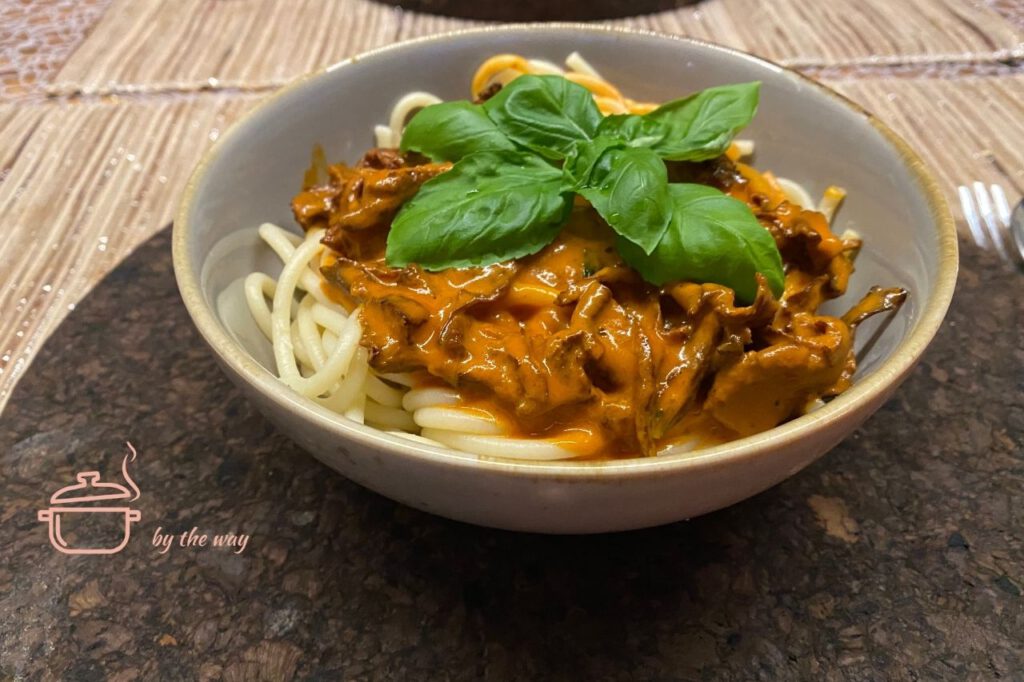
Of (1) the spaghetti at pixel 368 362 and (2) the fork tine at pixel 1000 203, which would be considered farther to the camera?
(2) the fork tine at pixel 1000 203

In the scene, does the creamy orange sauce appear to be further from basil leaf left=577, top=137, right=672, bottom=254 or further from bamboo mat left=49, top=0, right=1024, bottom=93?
bamboo mat left=49, top=0, right=1024, bottom=93

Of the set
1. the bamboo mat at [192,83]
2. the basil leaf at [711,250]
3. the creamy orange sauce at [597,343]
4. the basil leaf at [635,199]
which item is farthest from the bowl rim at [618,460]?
the bamboo mat at [192,83]

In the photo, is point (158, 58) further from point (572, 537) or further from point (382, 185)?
point (572, 537)

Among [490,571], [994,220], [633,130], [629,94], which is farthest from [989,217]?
[490,571]

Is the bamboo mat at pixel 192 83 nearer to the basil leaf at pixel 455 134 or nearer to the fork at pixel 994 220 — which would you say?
the fork at pixel 994 220

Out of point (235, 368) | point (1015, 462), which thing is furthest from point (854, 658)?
point (235, 368)

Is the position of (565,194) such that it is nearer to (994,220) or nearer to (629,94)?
(629,94)

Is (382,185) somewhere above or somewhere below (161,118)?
above
